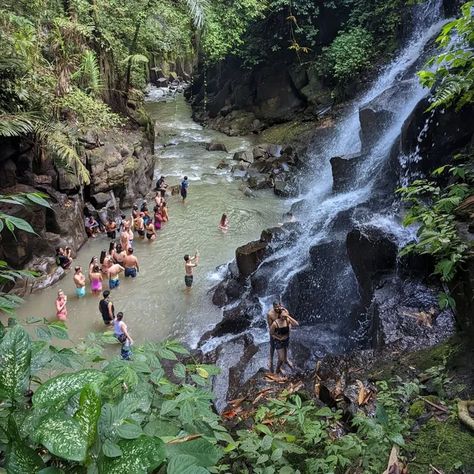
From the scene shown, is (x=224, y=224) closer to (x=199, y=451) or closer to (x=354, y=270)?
(x=354, y=270)

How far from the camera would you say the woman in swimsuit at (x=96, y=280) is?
32.4 feet

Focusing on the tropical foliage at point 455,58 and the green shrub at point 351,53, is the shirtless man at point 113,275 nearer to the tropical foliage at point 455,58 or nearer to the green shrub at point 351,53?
the tropical foliage at point 455,58

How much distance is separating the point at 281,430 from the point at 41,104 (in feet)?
33.5

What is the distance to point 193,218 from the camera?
47.3ft

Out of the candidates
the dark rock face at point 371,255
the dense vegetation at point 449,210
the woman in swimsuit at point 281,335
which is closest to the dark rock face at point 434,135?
the dark rock face at point 371,255

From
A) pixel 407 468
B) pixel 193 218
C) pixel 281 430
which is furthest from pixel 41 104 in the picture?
pixel 407 468

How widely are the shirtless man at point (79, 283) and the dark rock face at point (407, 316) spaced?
6530 millimetres

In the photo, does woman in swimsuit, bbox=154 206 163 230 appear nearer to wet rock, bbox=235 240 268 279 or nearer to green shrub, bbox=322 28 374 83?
wet rock, bbox=235 240 268 279

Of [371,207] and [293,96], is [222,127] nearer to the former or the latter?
[293,96]

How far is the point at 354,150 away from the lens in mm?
16734

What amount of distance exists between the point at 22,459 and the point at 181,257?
421 inches

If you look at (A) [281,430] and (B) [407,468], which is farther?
(A) [281,430]

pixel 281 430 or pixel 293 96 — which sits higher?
pixel 293 96

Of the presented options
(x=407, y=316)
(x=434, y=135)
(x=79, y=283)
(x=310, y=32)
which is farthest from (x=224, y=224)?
(x=310, y=32)
